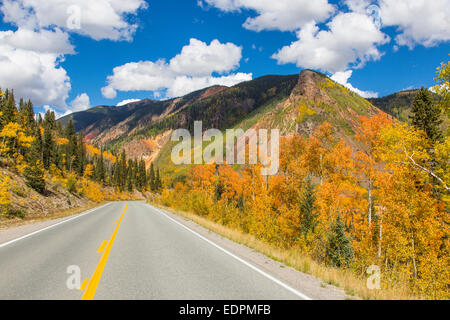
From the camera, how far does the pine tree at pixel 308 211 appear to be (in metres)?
22.2

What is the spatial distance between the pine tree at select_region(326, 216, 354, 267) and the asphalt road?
1215 centimetres

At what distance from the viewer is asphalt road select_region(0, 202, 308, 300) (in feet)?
16.2

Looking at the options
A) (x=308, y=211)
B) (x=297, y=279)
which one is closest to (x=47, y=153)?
(x=308, y=211)

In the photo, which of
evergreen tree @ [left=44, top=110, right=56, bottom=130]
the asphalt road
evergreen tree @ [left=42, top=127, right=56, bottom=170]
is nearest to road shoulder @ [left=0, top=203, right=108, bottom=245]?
the asphalt road

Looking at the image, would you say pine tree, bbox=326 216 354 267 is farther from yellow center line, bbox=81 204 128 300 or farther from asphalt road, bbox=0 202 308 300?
yellow center line, bbox=81 204 128 300

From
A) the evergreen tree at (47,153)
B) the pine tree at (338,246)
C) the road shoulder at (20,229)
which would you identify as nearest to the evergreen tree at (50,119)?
the evergreen tree at (47,153)

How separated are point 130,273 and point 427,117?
31319 millimetres

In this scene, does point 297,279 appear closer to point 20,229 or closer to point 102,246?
point 102,246

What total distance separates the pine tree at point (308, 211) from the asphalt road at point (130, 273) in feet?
48.3

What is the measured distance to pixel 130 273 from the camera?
6.21 m
